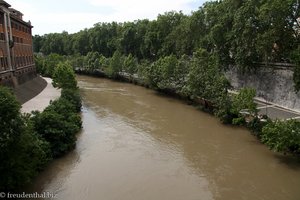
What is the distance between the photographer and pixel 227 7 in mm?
33375

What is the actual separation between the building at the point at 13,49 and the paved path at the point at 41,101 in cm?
266

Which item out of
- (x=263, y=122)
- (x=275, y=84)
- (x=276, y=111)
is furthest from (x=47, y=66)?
(x=263, y=122)

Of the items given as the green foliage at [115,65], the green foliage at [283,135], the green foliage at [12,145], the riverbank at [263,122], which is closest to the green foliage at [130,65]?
the green foliage at [115,65]

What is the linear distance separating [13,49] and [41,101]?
315 inches

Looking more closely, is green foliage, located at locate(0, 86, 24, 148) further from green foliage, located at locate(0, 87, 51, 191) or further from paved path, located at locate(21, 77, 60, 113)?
paved path, located at locate(21, 77, 60, 113)

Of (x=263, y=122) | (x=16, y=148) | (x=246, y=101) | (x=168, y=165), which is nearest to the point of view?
(x=16, y=148)

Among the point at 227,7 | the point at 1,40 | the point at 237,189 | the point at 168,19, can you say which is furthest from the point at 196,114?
the point at 168,19

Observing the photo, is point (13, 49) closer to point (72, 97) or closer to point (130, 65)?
point (72, 97)

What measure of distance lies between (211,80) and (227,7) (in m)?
9.13

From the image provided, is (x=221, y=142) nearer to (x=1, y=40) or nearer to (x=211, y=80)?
(x=211, y=80)

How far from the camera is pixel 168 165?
17.6 meters

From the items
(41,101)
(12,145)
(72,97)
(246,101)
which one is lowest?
(41,101)

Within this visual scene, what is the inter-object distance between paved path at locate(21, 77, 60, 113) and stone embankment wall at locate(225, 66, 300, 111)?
62.0 ft

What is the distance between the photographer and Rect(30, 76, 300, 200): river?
47.9 feet
